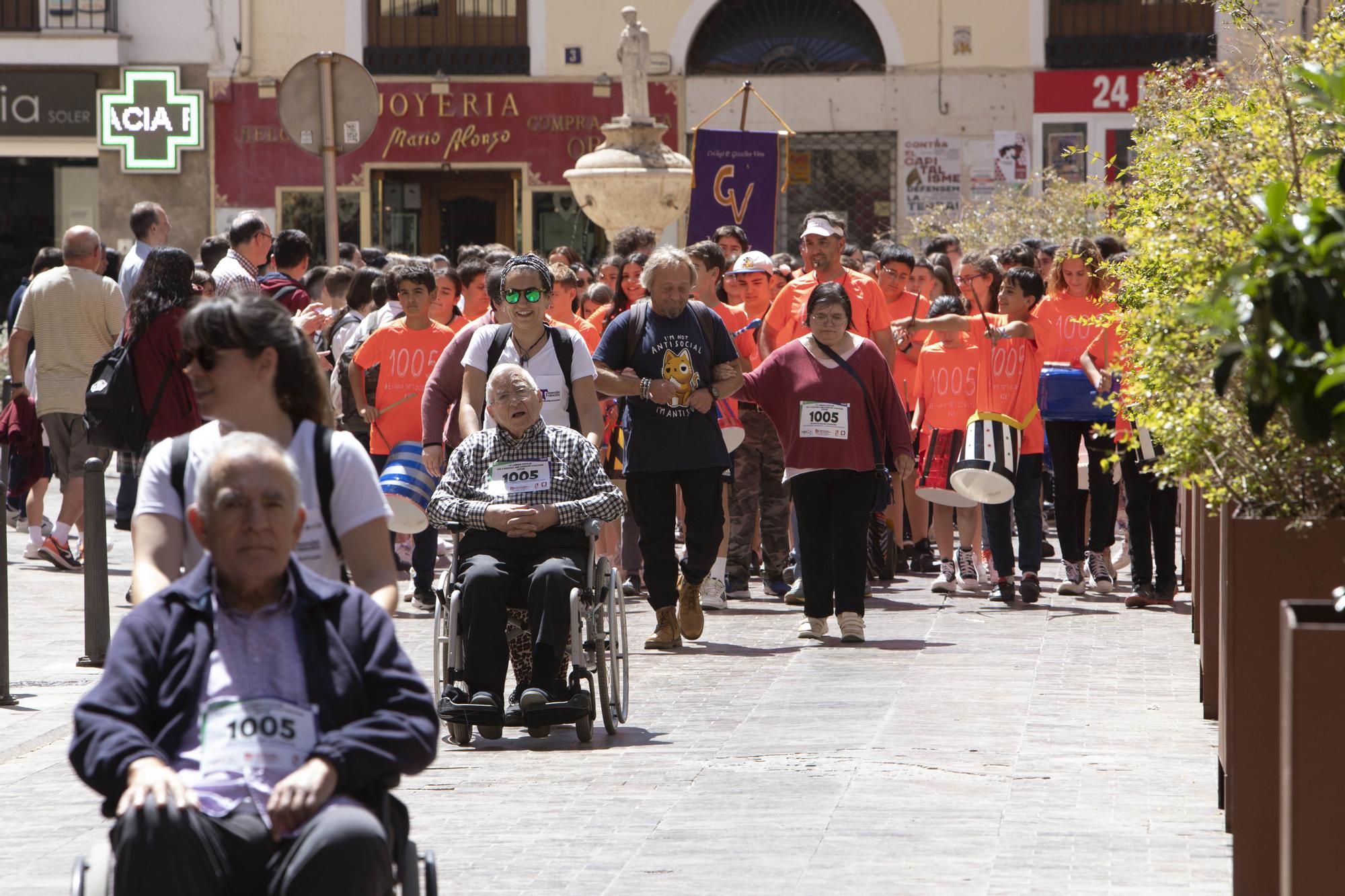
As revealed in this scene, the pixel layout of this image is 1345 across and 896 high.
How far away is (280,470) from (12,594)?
897 centimetres

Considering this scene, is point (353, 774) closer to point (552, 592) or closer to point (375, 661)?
point (375, 661)

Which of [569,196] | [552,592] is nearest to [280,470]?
[552,592]

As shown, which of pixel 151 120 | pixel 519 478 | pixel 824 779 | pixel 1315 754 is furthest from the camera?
pixel 151 120

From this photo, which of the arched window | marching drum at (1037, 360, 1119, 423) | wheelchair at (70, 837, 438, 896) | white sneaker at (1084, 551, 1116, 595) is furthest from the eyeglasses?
the arched window

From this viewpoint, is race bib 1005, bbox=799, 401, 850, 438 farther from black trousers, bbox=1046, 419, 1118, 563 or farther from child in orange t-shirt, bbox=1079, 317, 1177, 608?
black trousers, bbox=1046, 419, 1118, 563

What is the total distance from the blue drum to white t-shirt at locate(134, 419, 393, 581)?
587 cm

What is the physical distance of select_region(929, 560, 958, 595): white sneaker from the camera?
503 inches

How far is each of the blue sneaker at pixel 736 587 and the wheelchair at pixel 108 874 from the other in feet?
27.3

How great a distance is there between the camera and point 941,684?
30.2 ft

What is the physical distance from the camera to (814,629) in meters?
10.7

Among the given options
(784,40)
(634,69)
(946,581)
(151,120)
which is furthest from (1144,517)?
(151,120)

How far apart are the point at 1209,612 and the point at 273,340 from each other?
380cm

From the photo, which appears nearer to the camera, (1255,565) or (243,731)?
(243,731)

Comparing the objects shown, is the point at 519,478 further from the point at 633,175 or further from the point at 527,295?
the point at 633,175
